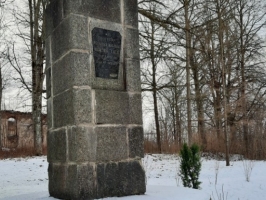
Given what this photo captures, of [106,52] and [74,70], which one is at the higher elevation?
[106,52]

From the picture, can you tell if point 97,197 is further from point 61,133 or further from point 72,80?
point 72,80

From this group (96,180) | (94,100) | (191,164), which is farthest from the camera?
(191,164)

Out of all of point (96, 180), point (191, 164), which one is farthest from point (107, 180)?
point (191, 164)

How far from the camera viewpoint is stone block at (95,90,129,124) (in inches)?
145

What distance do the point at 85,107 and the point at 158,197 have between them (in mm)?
1295

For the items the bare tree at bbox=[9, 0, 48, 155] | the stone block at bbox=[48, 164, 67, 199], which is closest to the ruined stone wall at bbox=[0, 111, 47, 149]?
the bare tree at bbox=[9, 0, 48, 155]

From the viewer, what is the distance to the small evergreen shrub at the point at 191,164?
7344 mm

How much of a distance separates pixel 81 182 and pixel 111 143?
57 cm

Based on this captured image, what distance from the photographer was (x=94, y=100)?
3.66 meters

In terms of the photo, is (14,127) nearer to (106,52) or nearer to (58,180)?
(58,180)

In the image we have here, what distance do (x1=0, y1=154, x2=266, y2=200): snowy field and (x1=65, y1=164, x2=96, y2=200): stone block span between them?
0.98ft

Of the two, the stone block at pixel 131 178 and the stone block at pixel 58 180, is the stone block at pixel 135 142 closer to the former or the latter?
the stone block at pixel 131 178

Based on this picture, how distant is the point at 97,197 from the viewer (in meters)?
3.53

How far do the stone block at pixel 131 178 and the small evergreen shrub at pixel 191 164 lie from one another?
359cm
